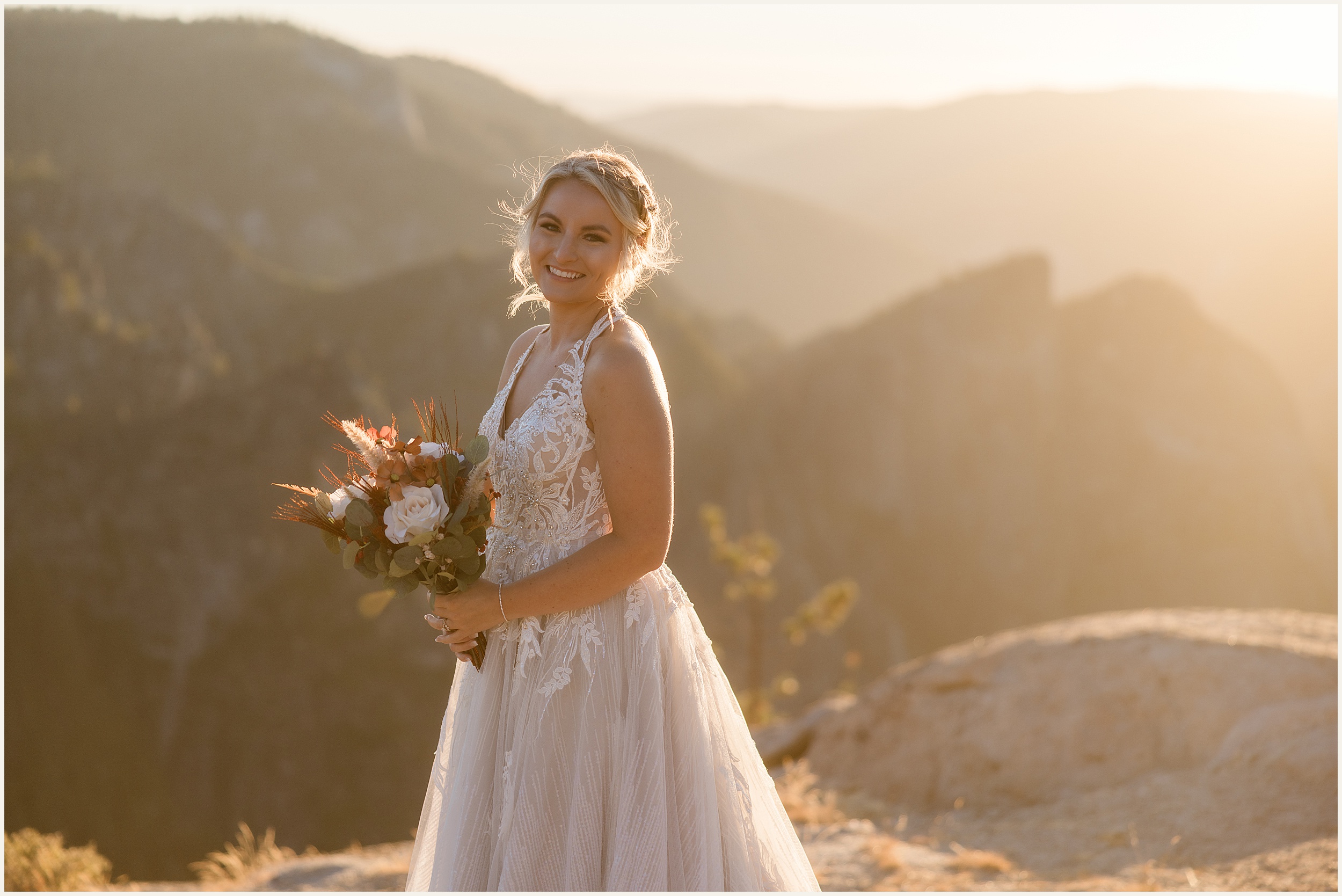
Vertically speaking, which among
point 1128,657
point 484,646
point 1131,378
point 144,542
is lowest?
point 484,646

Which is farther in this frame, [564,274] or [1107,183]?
[1107,183]

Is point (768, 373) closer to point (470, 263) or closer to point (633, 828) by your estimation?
point (470, 263)

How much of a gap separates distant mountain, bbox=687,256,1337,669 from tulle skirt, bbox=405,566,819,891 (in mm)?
35323

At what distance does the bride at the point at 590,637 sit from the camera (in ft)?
7.98

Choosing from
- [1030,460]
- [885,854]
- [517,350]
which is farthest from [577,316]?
[1030,460]

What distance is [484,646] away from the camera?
2703mm

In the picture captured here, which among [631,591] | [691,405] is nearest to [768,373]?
[691,405]

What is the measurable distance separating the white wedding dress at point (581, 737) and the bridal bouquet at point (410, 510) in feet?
0.71

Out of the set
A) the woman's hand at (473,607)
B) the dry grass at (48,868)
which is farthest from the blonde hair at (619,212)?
the dry grass at (48,868)

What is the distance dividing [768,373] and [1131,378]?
1634cm

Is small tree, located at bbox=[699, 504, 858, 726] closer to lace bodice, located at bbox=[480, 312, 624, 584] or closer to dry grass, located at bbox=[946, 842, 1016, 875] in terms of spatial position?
dry grass, located at bbox=[946, 842, 1016, 875]

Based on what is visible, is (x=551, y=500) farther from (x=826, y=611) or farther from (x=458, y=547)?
(x=826, y=611)

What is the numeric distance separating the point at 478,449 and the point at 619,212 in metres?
0.71

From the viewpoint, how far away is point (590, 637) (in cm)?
258
